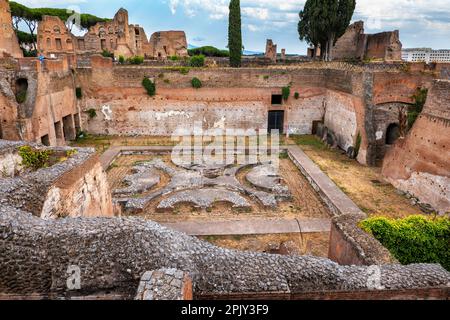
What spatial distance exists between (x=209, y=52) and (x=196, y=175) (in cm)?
2763

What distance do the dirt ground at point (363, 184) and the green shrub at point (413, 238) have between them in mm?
3614

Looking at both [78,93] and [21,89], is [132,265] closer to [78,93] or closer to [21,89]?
[21,89]

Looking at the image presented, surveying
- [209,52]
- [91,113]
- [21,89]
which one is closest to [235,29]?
[91,113]

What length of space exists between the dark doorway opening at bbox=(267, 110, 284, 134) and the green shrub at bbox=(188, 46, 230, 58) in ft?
60.4

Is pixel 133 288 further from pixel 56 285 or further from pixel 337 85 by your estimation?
pixel 337 85

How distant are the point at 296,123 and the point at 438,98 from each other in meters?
11.0

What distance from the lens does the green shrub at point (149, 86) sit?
2100 cm

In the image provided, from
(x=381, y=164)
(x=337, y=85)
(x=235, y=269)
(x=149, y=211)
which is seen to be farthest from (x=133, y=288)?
(x=337, y=85)

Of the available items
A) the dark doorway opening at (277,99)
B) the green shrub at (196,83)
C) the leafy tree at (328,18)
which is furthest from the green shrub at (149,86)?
the leafy tree at (328,18)

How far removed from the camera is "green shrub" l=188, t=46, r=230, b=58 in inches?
1519

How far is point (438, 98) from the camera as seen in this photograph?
1180cm

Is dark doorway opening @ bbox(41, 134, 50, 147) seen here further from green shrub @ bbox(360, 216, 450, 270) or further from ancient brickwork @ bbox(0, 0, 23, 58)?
green shrub @ bbox(360, 216, 450, 270)

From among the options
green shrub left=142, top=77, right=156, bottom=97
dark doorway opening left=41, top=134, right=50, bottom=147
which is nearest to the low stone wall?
green shrub left=142, top=77, right=156, bottom=97
